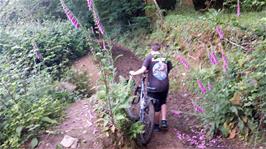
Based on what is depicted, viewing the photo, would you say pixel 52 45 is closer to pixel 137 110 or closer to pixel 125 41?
pixel 125 41

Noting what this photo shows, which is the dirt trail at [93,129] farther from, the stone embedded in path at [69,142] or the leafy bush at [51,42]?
the leafy bush at [51,42]

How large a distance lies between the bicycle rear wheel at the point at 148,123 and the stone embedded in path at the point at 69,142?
1.01 metres

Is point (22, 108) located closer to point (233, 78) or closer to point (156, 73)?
point (156, 73)

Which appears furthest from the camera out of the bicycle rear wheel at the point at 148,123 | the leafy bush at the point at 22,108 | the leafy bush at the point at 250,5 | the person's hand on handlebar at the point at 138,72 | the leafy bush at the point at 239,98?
the leafy bush at the point at 250,5

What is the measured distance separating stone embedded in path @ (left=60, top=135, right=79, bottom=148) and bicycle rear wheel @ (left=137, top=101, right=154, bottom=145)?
39.7 inches

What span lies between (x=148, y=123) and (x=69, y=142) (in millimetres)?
1295

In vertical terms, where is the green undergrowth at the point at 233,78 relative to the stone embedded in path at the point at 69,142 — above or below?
above

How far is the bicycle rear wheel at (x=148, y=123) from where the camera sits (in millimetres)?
5680

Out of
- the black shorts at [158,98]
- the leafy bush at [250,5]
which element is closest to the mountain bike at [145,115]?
the black shorts at [158,98]

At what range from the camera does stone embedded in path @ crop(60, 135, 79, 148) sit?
218 inches

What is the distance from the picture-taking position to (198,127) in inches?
252

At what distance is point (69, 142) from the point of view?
18.3 feet

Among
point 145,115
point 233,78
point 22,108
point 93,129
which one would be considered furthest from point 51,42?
point 233,78

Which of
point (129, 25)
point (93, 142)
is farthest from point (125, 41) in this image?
point (93, 142)
